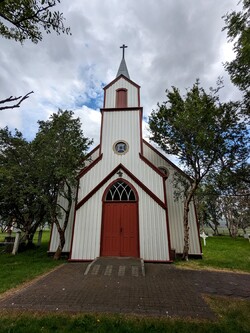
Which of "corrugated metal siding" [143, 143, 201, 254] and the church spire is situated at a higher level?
the church spire

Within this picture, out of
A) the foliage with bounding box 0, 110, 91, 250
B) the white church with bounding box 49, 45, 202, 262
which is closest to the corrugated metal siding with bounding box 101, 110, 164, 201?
the white church with bounding box 49, 45, 202, 262

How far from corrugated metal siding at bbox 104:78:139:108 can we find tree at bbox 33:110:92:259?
4216mm

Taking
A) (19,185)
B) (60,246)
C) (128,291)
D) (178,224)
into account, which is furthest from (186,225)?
(19,185)

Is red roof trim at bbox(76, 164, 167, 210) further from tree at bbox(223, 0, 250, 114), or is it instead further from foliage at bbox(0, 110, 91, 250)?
tree at bbox(223, 0, 250, 114)

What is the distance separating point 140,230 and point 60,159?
6.33 metres

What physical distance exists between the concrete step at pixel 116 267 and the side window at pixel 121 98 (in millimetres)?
11179

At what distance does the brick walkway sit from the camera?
430 centimetres

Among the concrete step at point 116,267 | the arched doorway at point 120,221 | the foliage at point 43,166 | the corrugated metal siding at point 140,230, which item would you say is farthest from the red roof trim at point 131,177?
the concrete step at point 116,267

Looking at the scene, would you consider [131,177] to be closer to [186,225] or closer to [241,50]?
[186,225]

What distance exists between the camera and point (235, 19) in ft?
17.7

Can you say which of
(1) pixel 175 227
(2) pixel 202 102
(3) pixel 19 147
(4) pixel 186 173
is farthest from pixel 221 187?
(3) pixel 19 147

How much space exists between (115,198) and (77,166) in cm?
324

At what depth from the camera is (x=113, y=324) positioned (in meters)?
3.58

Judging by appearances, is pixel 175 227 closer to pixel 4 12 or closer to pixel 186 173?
pixel 186 173
